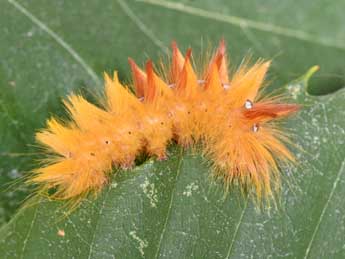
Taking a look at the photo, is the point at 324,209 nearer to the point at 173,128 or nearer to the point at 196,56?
the point at 173,128

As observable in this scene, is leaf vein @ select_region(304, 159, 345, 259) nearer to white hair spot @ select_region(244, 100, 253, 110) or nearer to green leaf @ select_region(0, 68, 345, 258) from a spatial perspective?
green leaf @ select_region(0, 68, 345, 258)

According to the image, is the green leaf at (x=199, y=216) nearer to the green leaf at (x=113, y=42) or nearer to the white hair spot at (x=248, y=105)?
the white hair spot at (x=248, y=105)

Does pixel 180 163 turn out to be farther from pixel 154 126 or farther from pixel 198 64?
pixel 198 64

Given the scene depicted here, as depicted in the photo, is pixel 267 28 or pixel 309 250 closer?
pixel 309 250

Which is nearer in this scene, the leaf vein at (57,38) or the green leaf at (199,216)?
the green leaf at (199,216)

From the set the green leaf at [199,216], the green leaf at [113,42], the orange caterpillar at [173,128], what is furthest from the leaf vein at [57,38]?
the green leaf at [199,216]


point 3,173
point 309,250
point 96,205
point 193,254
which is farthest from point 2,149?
point 309,250
